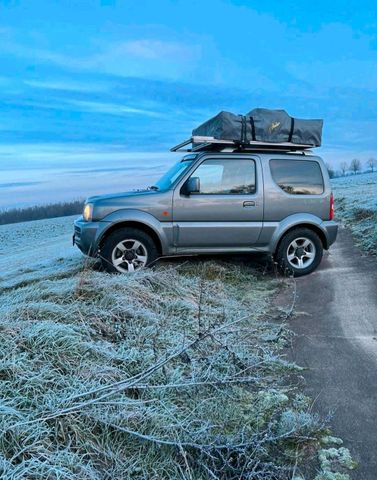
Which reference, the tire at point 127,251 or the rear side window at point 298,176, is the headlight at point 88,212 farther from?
the rear side window at point 298,176

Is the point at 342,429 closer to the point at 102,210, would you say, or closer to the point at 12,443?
the point at 12,443

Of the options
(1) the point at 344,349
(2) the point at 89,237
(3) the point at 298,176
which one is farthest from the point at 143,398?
(3) the point at 298,176

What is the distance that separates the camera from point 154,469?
7.88 ft

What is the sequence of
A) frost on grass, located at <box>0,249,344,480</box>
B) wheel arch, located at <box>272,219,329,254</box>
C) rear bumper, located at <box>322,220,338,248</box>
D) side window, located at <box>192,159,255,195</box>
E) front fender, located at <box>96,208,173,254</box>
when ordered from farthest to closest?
rear bumper, located at <box>322,220,338,248</box>
wheel arch, located at <box>272,219,329,254</box>
side window, located at <box>192,159,255,195</box>
front fender, located at <box>96,208,173,254</box>
frost on grass, located at <box>0,249,344,480</box>

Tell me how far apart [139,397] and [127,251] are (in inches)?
143

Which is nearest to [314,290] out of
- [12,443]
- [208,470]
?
[208,470]

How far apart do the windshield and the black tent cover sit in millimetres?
671

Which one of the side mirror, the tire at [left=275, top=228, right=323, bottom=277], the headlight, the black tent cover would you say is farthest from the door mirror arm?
the tire at [left=275, top=228, right=323, bottom=277]

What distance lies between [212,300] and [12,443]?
11.1ft

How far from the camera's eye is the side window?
6.68 meters

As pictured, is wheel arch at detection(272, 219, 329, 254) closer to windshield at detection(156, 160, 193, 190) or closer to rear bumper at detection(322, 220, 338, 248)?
rear bumper at detection(322, 220, 338, 248)

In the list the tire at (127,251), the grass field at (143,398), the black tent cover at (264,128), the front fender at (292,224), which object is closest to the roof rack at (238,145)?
the black tent cover at (264,128)

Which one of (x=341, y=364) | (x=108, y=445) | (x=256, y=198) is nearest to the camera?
(x=108, y=445)

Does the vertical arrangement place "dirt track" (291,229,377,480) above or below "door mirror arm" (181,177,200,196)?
below
